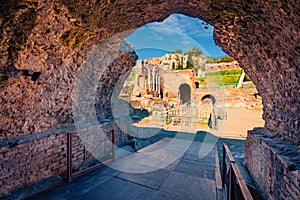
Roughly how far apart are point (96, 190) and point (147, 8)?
380 cm

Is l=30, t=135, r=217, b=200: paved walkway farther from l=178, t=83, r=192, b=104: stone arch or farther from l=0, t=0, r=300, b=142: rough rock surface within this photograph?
l=178, t=83, r=192, b=104: stone arch

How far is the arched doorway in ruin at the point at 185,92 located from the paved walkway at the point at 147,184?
95.3 ft

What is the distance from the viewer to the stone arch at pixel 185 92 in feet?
109

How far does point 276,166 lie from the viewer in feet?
8.96

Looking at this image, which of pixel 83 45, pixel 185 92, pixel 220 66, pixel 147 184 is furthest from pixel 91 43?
pixel 220 66

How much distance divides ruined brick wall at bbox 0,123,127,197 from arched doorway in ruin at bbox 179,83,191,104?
30.0 m

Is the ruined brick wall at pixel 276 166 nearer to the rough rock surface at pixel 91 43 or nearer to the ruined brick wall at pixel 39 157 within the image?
the rough rock surface at pixel 91 43

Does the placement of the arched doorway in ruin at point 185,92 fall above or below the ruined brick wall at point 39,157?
above

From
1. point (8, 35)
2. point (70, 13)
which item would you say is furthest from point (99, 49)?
point (8, 35)

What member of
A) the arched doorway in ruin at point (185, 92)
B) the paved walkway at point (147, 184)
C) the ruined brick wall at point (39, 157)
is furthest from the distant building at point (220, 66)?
the ruined brick wall at point (39, 157)

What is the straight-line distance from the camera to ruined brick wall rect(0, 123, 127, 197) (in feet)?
9.19

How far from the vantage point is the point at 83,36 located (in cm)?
364

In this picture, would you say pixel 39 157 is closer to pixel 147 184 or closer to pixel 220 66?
pixel 147 184

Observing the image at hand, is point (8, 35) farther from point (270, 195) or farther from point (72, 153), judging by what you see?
point (270, 195)
